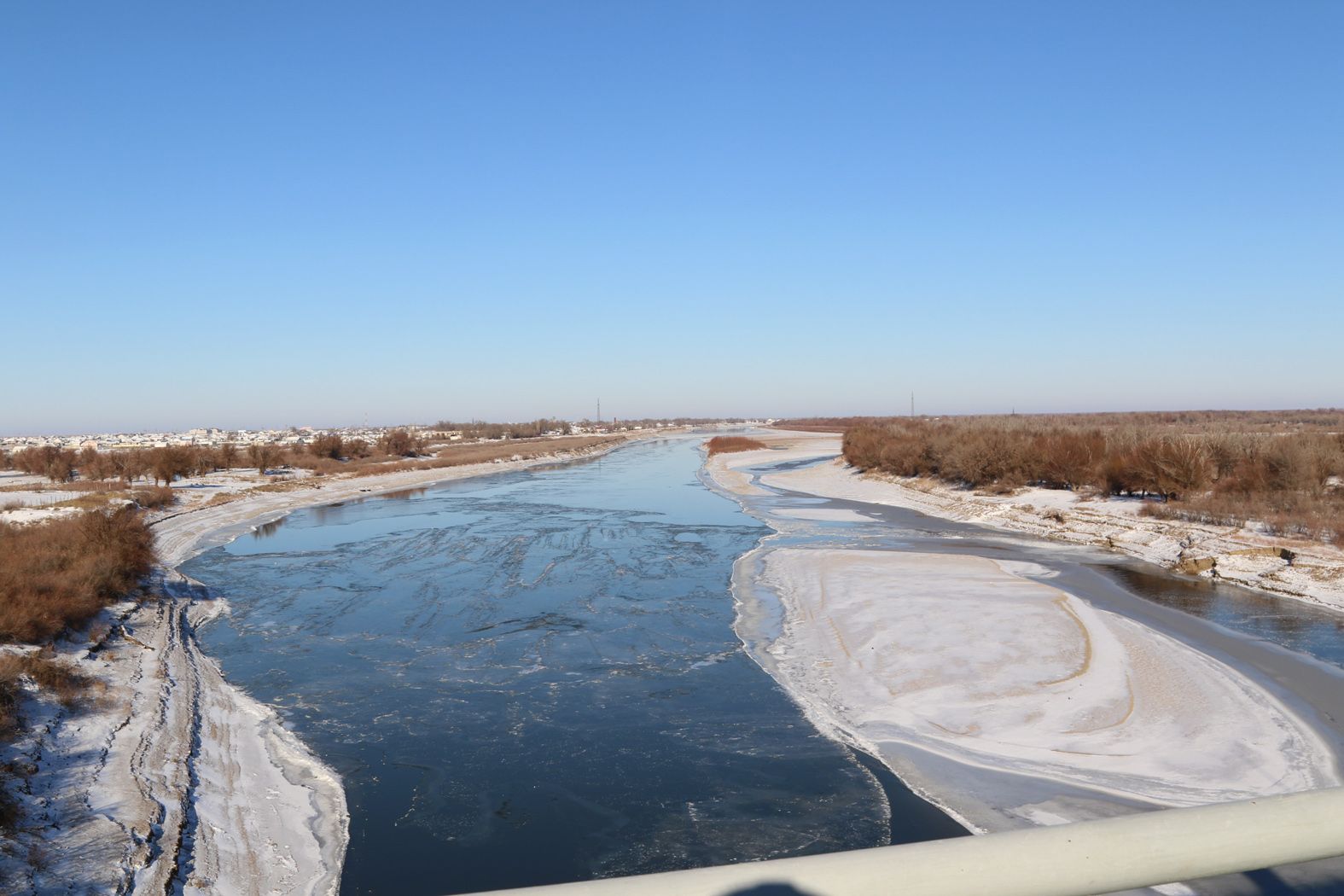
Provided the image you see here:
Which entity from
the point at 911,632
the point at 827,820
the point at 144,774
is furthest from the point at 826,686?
the point at 144,774

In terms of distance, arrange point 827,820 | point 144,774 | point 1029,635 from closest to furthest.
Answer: point 827,820
point 144,774
point 1029,635

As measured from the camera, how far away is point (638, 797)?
7.56 m

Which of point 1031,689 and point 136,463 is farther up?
point 136,463

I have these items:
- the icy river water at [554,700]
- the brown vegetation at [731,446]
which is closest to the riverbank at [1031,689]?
the icy river water at [554,700]

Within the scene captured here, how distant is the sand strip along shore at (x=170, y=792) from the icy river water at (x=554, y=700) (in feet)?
1.13

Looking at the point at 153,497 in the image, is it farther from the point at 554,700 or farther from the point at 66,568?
the point at 554,700

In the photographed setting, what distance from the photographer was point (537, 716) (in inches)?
379

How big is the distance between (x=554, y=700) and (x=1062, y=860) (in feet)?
31.5

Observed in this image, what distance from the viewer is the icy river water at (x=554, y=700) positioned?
270 inches

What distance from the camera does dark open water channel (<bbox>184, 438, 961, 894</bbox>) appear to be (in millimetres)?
6797

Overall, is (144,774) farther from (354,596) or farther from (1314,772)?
(1314,772)

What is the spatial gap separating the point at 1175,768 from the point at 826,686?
3.81m

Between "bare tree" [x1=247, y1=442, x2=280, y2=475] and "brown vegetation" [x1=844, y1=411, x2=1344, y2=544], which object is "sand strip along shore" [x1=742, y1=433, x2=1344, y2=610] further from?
"bare tree" [x1=247, y1=442, x2=280, y2=475]

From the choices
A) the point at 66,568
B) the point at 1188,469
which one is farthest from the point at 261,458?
the point at 1188,469
